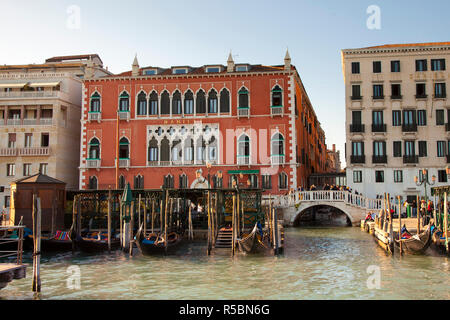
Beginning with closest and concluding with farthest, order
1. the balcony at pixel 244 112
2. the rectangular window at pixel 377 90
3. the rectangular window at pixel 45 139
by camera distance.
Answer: the balcony at pixel 244 112 → the rectangular window at pixel 377 90 → the rectangular window at pixel 45 139

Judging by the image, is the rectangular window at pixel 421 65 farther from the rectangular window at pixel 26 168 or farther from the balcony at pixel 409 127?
the rectangular window at pixel 26 168

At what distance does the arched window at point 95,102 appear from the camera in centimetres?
2998

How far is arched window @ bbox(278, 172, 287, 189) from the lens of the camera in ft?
91.5

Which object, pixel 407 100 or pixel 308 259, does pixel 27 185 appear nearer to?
pixel 308 259

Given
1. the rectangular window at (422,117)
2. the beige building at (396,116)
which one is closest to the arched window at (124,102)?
the beige building at (396,116)

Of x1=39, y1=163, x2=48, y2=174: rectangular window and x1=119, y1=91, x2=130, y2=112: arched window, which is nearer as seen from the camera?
x1=119, y1=91, x2=130, y2=112: arched window

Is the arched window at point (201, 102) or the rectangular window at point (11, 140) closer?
the arched window at point (201, 102)

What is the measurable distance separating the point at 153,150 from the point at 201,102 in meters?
4.11

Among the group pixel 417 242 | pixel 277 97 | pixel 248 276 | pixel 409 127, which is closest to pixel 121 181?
pixel 277 97

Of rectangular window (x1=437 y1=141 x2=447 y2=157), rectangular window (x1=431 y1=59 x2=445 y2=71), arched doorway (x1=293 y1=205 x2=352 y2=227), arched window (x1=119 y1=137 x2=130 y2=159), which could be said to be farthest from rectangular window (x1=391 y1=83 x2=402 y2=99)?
arched window (x1=119 y1=137 x2=130 y2=159)

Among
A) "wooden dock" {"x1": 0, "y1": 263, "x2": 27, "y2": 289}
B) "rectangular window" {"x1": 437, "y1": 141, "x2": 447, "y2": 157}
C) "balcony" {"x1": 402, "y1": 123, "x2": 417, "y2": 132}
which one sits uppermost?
"balcony" {"x1": 402, "y1": 123, "x2": 417, "y2": 132}

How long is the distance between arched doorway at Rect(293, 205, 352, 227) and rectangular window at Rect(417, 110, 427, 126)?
23.5 ft

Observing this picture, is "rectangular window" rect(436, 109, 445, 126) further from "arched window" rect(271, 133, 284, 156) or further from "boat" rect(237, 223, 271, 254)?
"boat" rect(237, 223, 271, 254)

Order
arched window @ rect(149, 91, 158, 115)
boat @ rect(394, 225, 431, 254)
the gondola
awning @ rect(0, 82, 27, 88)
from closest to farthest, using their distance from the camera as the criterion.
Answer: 1. boat @ rect(394, 225, 431, 254)
2. the gondola
3. arched window @ rect(149, 91, 158, 115)
4. awning @ rect(0, 82, 27, 88)
